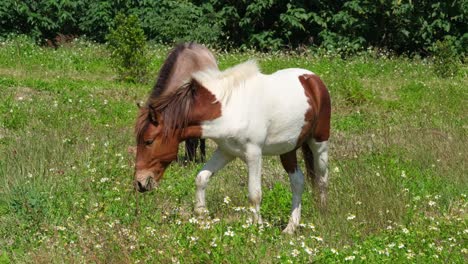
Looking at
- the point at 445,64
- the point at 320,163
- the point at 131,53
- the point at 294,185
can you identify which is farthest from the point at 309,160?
the point at 445,64

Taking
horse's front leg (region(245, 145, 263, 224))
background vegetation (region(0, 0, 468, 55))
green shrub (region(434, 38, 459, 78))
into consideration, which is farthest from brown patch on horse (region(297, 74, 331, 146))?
background vegetation (region(0, 0, 468, 55))

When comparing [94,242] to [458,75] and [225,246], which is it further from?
[458,75]

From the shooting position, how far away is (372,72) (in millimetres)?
18391

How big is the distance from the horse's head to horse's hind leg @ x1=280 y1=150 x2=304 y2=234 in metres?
→ 1.24

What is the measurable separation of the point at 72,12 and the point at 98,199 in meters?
17.5

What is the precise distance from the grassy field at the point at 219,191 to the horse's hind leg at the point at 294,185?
11 centimetres

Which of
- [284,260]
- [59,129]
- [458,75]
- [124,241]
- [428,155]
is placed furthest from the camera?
[458,75]

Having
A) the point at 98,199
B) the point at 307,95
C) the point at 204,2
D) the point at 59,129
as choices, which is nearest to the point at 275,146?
the point at 307,95

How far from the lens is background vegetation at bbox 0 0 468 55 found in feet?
73.1

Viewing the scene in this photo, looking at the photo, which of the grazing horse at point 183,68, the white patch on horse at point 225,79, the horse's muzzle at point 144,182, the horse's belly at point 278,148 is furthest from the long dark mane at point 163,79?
the horse's belly at point 278,148

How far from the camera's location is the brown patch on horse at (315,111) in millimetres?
7113

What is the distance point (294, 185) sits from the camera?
7203mm

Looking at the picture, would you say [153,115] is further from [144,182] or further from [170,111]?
[144,182]

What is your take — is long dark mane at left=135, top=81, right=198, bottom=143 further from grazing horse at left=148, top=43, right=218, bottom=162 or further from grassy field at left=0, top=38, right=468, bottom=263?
grassy field at left=0, top=38, right=468, bottom=263
